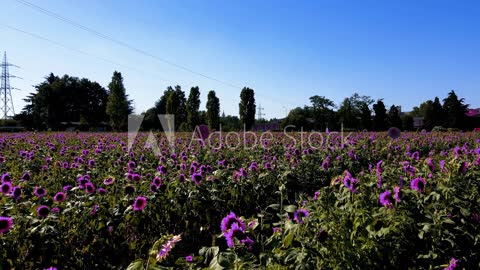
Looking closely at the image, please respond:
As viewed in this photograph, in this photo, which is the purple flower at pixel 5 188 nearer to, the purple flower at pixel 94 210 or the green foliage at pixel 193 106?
the purple flower at pixel 94 210

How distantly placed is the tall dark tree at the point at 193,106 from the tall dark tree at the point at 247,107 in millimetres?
8358

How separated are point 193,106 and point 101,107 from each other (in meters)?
37.7

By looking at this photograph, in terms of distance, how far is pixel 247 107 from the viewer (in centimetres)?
5772

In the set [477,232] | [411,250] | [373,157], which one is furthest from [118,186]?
[373,157]

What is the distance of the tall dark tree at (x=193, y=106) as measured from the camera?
48938 mm

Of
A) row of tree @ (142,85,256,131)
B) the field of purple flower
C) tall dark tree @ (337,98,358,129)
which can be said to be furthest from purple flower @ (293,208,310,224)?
tall dark tree @ (337,98,358,129)

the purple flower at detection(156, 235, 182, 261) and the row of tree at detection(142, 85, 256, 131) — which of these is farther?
the row of tree at detection(142, 85, 256, 131)

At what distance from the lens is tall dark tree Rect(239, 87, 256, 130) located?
57406mm

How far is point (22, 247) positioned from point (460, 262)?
3268mm

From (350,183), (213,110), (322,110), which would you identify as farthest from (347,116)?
(350,183)

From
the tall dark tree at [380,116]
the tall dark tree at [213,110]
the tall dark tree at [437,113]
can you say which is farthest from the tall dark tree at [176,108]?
the tall dark tree at [437,113]

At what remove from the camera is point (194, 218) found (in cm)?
501

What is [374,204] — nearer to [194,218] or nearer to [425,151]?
[194,218]

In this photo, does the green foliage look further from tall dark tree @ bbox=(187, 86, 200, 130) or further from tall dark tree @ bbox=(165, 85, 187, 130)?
tall dark tree @ bbox=(165, 85, 187, 130)
